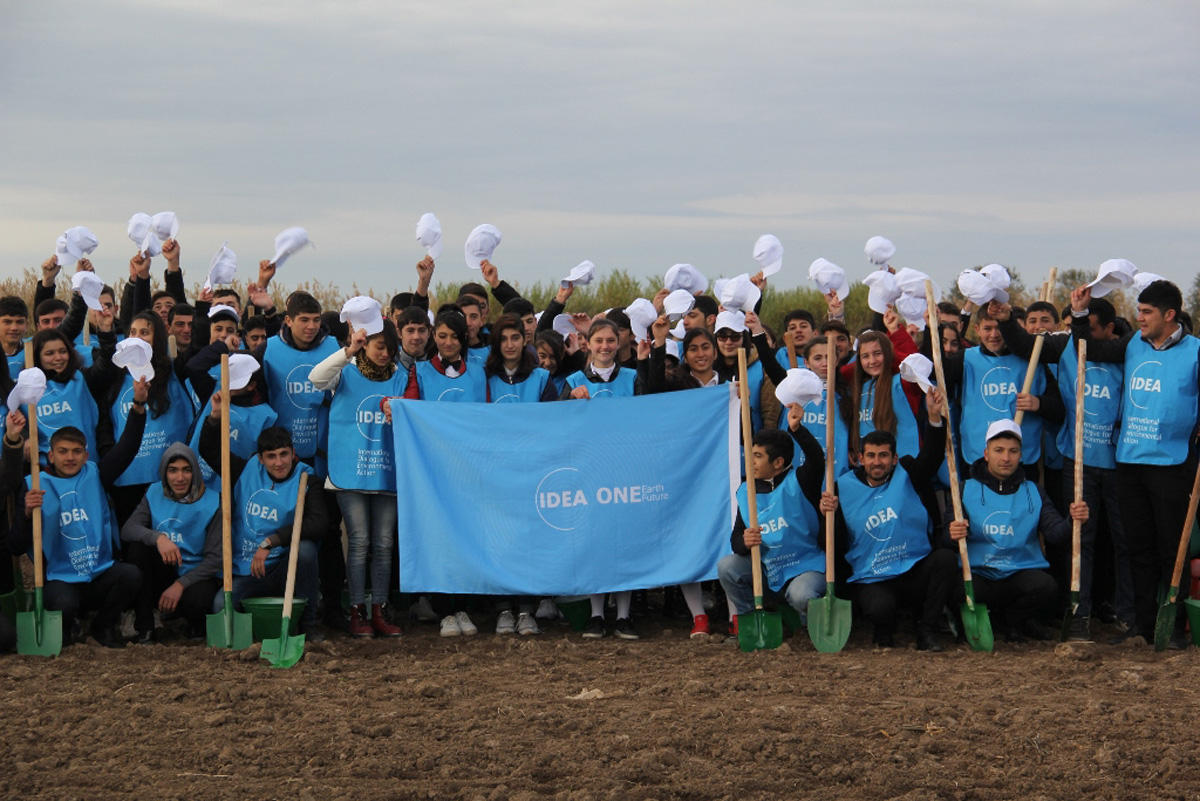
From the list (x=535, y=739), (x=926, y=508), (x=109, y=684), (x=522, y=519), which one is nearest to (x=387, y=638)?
(x=522, y=519)

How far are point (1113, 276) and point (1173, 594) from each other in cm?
191

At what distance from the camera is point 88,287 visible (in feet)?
31.6

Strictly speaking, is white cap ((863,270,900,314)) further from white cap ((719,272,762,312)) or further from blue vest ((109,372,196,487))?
blue vest ((109,372,196,487))

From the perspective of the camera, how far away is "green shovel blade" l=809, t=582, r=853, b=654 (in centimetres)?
820

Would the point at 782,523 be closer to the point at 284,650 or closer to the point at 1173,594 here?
the point at 1173,594

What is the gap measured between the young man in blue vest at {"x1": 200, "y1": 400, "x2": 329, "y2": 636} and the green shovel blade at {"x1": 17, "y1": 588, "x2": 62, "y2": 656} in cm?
101

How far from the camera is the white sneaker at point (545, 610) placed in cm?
943

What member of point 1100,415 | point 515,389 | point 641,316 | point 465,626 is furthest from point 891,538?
point 465,626

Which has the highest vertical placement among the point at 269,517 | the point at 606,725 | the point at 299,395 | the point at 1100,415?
the point at 299,395

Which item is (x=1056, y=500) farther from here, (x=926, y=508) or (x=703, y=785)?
(x=703, y=785)

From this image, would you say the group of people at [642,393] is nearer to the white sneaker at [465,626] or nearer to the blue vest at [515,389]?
the blue vest at [515,389]

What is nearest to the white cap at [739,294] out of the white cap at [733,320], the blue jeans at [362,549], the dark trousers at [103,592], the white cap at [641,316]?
the white cap at [733,320]

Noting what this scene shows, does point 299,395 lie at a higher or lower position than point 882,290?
lower

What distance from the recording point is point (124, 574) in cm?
843
